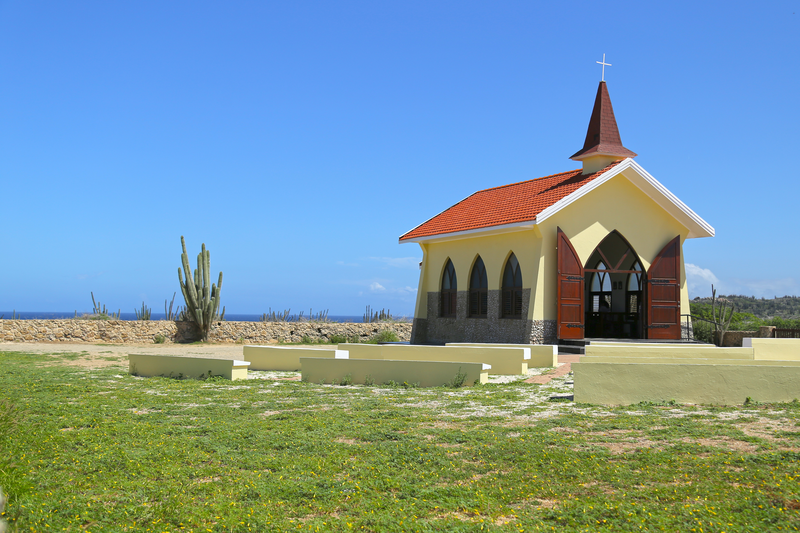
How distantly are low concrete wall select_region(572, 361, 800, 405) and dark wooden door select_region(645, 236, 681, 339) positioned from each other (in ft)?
38.0

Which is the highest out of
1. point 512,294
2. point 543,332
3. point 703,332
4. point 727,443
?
point 512,294

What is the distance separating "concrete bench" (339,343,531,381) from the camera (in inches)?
600

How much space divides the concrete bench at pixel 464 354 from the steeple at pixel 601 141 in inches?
375

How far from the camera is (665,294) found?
880 inches

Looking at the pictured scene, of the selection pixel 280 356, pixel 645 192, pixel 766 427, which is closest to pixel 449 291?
pixel 645 192

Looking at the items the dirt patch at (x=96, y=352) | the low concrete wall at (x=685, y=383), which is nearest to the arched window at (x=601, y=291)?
the dirt patch at (x=96, y=352)

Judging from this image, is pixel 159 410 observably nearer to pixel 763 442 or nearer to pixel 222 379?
pixel 222 379

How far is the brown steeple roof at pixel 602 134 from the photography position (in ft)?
75.9

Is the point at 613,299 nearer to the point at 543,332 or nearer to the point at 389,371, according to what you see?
the point at 543,332

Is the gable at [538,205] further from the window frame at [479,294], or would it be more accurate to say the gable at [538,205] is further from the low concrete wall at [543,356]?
the low concrete wall at [543,356]

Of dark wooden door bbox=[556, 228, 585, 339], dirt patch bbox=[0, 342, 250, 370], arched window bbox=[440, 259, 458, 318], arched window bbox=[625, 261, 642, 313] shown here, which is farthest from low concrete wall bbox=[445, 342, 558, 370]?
arched window bbox=[625, 261, 642, 313]

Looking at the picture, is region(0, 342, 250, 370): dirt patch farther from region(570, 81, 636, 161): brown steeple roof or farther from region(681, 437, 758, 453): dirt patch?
region(681, 437, 758, 453): dirt patch

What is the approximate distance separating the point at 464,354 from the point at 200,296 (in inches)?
681

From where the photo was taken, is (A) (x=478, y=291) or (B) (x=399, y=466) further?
(A) (x=478, y=291)
